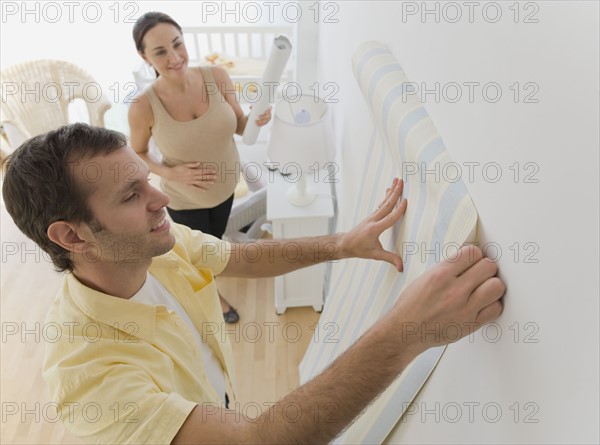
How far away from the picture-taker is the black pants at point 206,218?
7.07 feet

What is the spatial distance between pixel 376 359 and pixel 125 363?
0.51 m

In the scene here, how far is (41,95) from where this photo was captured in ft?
9.89

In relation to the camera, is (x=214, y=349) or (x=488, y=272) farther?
(x=214, y=349)

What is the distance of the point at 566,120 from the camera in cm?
51

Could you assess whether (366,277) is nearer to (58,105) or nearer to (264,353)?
(264,353)

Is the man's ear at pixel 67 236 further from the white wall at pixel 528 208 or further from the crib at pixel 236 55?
the crib at pixel 236 55

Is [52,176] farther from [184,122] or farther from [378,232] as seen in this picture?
[184,122]

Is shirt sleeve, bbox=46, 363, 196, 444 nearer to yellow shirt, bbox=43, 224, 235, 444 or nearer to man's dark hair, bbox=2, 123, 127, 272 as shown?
yellow shirt, bbox=43, 224, 235, 444

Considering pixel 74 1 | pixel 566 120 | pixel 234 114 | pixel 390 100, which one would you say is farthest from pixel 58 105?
pixel 566 120

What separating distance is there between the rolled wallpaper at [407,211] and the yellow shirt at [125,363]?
424 mm

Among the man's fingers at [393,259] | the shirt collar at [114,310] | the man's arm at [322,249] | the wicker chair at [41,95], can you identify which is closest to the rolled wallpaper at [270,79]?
the man's arm at [322,249]

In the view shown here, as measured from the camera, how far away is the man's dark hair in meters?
0.94

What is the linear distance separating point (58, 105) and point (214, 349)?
7.97 feet

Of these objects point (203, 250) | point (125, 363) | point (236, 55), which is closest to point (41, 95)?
point (236, 55)
